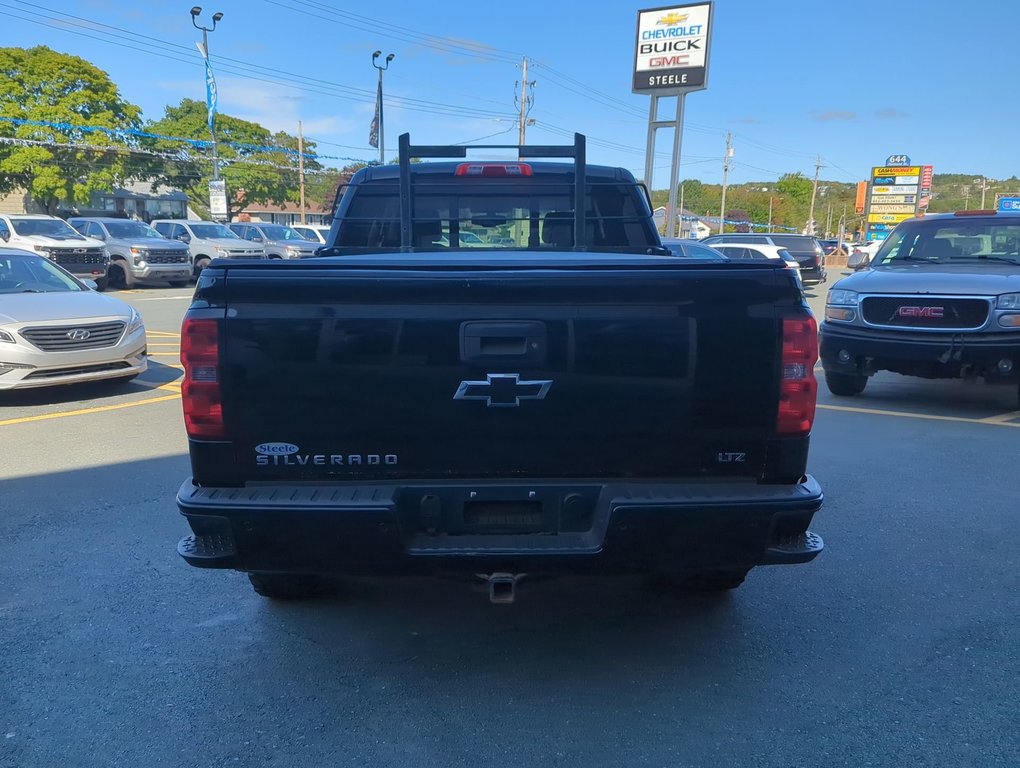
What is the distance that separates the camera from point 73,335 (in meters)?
8.21

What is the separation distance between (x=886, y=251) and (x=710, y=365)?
748 centimetres

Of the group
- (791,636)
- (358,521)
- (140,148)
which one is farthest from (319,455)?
(140,148)

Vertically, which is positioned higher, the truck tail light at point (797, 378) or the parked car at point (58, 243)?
the truck tail light at point (797, 378)

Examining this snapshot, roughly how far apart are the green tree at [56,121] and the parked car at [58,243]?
875 inches

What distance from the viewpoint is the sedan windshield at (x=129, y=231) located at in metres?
23.1

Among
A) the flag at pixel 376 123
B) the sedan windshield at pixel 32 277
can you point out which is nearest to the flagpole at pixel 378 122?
the flag at pixel 376 123

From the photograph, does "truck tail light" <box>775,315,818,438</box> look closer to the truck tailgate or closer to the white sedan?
the truck tailgate

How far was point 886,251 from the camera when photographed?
9.17m

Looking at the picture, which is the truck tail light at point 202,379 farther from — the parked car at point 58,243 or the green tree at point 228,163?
the green tree at point 228,163

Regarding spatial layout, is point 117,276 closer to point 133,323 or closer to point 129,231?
point 129,231

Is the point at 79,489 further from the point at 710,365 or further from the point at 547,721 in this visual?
the point at 710,365

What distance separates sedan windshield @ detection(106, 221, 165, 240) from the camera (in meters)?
23.1

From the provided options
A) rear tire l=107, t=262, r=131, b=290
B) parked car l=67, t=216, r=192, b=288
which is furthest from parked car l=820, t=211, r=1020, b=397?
rear tire l=107, t=262, r=131, b=290

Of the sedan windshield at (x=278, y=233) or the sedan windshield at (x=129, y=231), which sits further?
the sedan windshield at (x=278, y=233)
